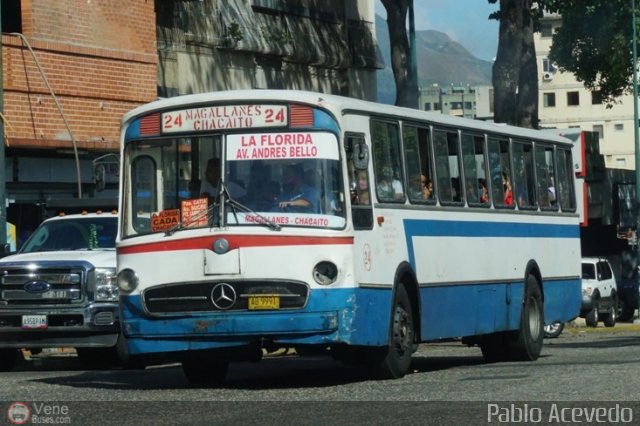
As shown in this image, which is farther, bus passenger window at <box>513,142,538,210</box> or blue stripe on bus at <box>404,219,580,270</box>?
bus passenger window at <box>513,142,538,210</box>

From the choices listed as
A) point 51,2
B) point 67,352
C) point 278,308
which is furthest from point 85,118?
point 278,308

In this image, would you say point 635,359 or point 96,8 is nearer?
point 635,359

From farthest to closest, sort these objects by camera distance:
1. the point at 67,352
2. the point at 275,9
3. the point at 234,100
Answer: the point at 275,9 → the point at 67,352 → the point at 234,100

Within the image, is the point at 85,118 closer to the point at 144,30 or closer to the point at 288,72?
the point at 144,30

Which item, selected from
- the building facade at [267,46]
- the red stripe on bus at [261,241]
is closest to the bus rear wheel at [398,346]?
the red stripe on bus at [261,241]

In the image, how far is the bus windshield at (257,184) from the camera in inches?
607

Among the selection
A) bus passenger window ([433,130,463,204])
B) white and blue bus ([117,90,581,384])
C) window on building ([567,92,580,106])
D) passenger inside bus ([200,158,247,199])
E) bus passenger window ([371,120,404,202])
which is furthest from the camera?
window on building ([567,92,580,106])

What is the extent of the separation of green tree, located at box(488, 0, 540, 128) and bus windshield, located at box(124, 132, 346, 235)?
1872cm

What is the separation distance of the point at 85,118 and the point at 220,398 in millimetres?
19468

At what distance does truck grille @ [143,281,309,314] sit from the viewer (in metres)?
15.2

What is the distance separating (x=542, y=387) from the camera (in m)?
14.6

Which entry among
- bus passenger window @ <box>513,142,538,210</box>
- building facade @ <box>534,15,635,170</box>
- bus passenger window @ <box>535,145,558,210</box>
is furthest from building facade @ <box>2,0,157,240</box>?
building facade @ <box>534,15,635,170</box>

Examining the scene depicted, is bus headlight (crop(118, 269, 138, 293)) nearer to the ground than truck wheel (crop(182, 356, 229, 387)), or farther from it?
farther from it

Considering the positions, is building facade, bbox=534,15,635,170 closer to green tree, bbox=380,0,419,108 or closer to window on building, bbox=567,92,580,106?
window on building, bbox=567,92,580,106
